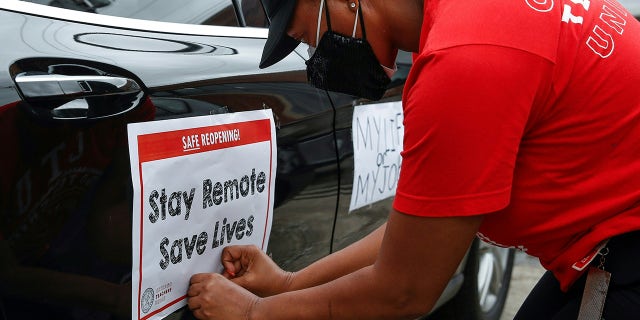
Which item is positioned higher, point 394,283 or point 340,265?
point 394,283

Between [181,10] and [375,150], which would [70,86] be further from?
[375,150]

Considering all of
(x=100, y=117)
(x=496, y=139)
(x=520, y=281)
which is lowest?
(x=520, y=281)

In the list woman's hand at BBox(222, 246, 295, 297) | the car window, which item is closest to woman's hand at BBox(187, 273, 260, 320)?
woman's hand at BBox(222, 246, 295, 297)

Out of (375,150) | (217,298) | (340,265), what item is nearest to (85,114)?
(217,298)

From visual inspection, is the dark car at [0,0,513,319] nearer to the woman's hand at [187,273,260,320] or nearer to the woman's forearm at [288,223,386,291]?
the woman's hand at [187,273,260,320]

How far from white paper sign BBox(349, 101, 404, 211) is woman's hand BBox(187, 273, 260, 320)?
0.85 meters

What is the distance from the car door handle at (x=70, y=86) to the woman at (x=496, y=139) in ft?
1.03

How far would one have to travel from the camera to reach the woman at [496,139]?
1.44 metres

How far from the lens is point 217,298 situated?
6.59 feet

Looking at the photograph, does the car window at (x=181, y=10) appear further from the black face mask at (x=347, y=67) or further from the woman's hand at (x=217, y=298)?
the woman's hand at (x=217, y=298)

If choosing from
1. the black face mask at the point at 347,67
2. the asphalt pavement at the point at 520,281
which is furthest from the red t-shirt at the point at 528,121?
the asphalt pavement at the point at 520,281

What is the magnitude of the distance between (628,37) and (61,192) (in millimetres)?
1089

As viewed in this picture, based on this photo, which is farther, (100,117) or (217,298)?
(217,298)

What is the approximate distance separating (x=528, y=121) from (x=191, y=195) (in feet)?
2.60
